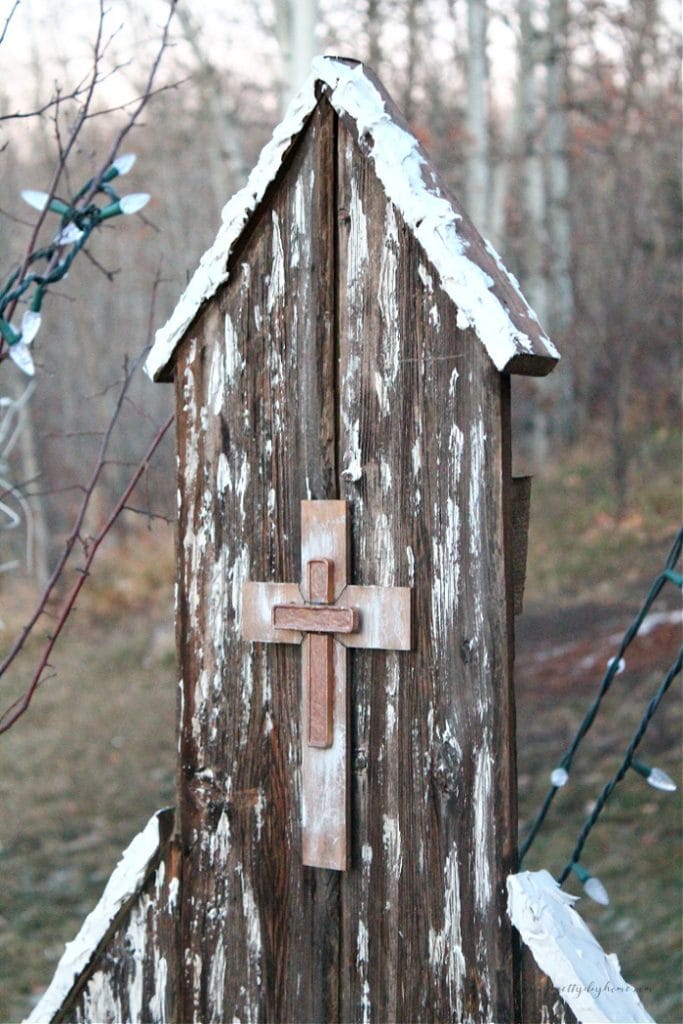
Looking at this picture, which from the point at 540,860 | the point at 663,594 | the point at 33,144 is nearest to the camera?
the point at 540,860

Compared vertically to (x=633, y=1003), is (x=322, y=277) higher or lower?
higher

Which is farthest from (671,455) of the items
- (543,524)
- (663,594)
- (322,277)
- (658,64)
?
(322,277)

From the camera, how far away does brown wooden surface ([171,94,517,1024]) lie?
170cm

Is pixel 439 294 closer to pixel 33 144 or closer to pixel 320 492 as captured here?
pixel 320 492

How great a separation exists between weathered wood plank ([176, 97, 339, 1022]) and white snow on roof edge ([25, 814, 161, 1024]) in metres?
0.08

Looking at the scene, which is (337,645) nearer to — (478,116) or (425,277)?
(425,277)

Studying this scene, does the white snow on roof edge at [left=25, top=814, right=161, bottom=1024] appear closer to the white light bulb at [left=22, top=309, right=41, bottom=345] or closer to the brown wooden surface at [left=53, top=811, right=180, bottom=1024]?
the brown wooden surface at [left=53, top=811, right=180, bottom=1024]

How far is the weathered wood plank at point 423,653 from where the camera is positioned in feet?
5.55

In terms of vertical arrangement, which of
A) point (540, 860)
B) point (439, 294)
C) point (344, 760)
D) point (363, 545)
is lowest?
point (540, 860)

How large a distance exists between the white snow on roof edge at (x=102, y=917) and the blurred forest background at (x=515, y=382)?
3888 mm

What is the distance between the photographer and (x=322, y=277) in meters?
1.82

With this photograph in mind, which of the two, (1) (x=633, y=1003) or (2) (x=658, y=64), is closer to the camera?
(1) (x=633, y=1003)

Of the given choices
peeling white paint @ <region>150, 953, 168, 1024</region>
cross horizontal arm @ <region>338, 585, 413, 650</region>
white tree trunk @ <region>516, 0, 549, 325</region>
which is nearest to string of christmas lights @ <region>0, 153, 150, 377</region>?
cross horizontal arm @ <region>338, 585, 413, 650</region>

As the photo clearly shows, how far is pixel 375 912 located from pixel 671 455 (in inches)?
329
